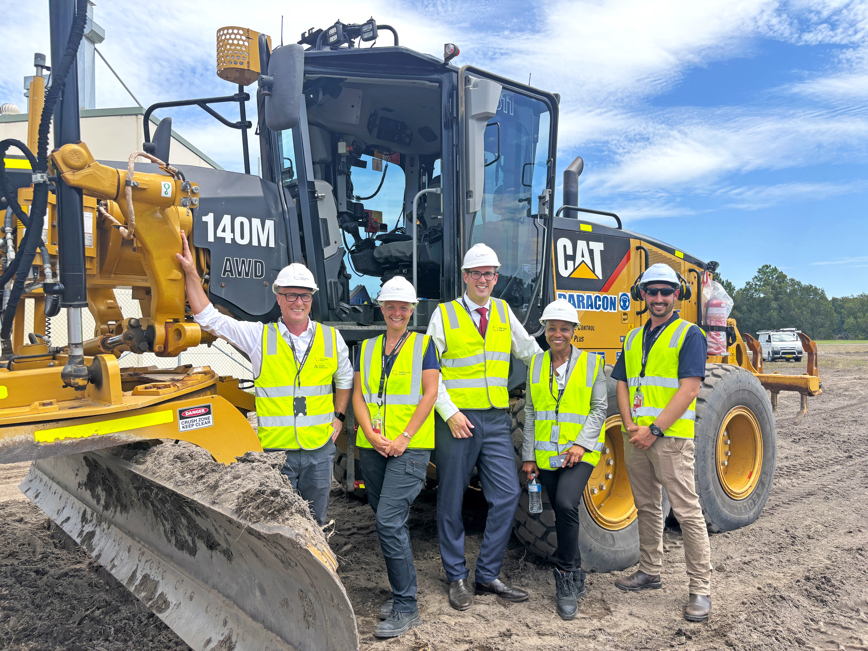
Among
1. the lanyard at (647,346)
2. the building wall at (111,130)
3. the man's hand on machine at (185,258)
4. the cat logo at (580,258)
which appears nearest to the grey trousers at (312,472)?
the man's hand on machine at (185,258)

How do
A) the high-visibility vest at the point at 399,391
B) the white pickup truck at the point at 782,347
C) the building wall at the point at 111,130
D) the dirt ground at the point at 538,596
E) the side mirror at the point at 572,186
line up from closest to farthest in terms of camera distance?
the dirt ground at the point at 538,596 < the high-visibility vest at the point at 399,391 < the side mirror at the point at 572,186 < the building wall at the point at 111,130 < the white pickup truck at the point at 782,347

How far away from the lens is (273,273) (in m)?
3.78

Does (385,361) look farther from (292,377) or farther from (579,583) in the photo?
(579,583)

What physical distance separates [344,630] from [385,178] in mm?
3284

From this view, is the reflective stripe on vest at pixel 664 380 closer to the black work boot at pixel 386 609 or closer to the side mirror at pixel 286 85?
the black work boot at pixel 386 609

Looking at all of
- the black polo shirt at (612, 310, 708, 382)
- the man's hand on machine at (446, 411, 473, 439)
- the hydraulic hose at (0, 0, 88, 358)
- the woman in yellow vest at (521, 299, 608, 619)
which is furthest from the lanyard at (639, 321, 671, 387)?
the hydraulic hose at (0, 0, 88, 358)

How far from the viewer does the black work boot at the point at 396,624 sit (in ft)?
10.7

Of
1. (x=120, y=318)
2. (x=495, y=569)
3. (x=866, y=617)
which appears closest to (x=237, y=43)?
(x=120, y=318)

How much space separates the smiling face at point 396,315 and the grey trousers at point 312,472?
2.25 ft

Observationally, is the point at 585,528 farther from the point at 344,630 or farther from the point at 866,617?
the point at 344,630

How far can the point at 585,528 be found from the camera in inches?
160

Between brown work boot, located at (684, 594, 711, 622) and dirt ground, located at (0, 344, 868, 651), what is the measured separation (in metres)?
0.06

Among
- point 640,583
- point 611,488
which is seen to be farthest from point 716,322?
point 640,583

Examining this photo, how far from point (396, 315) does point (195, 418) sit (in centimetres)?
115
